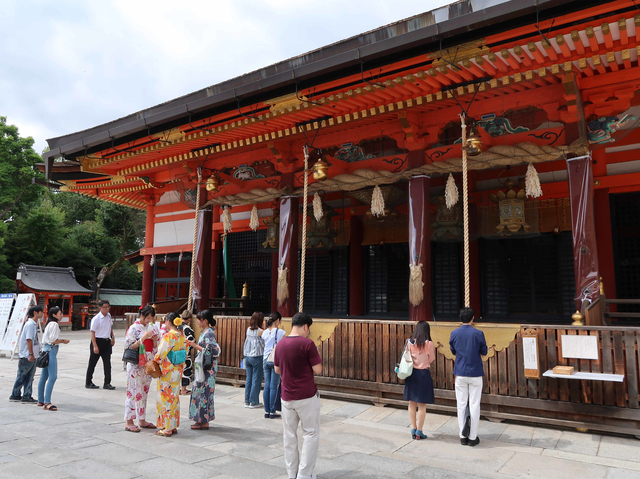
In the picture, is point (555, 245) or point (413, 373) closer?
point (413, 373)

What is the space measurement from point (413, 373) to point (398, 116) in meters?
4.70

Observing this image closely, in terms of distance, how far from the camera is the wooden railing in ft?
18.9

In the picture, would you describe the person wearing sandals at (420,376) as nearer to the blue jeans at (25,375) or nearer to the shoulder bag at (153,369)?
the shoulder bag at (153,369)

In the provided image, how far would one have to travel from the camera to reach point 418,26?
630cm

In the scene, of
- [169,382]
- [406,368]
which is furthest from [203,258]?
[406,368]

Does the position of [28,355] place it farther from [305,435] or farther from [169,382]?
[305,435]

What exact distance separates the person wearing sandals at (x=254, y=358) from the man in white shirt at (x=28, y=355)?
3533 millimetres

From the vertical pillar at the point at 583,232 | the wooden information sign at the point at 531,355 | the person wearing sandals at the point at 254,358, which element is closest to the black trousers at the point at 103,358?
the person wearing sandals at the point at 254,358

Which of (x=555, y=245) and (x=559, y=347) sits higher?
(x=555, y=245)

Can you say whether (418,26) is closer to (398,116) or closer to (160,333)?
(398,116)

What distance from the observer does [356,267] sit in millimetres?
11672

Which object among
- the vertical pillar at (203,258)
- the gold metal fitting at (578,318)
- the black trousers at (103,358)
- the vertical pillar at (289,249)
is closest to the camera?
the gold metal fitting at (578,318)

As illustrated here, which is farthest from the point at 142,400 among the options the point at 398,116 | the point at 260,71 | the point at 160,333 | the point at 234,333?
the point at 398,116

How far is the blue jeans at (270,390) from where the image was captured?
273 inches
